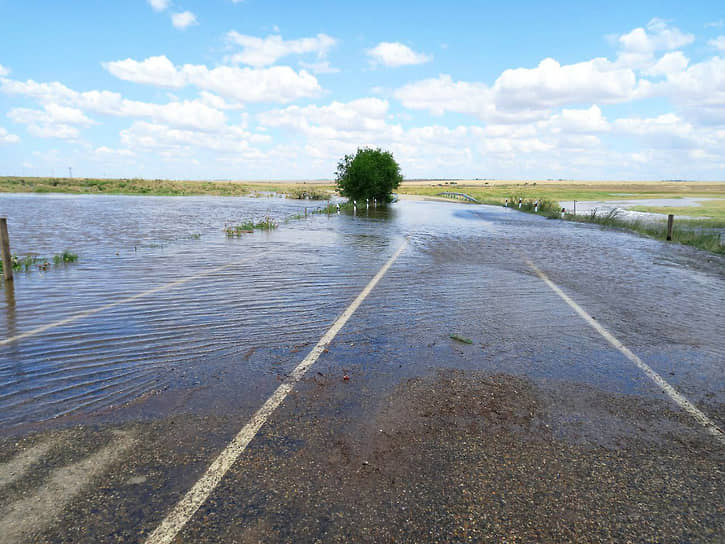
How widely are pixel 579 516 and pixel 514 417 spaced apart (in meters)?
1.27

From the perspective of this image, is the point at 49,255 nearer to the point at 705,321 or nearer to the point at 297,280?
the point at 297,280

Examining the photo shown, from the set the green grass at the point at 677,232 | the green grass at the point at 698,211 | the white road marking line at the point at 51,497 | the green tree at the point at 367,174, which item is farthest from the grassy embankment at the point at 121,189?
the white road marking line at the point at 51,497

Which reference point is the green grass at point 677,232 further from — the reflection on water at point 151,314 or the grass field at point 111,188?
the grass field at point 111,188

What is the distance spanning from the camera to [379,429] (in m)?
3.87

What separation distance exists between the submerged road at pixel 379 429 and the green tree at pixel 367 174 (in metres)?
42.4

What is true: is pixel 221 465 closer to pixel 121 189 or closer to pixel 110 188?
pixel 121 189

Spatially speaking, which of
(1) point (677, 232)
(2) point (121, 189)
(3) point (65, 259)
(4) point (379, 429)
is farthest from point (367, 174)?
(2) point (121, 189)

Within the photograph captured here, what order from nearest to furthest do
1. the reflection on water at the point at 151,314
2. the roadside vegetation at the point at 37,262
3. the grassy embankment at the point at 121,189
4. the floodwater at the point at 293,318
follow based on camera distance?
1. the reflection on water at the point at 151,314
2. the floodwater at the point at 293,318
3. the roadside vegetation at the point at 37,262
4. the grassy embankment at the point at 121,189

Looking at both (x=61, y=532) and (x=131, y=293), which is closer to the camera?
(x=61, y=532)

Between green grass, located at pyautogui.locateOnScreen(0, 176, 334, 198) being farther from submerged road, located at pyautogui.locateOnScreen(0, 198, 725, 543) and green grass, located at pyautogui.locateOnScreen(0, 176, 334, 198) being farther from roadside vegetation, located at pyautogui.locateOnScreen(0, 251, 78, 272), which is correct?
submerged road, located at pyautogui.locateOnScreen(0, 198, 725, 543)

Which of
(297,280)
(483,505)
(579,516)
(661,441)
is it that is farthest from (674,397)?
(297,280)

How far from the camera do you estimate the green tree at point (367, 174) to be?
49.3 meters

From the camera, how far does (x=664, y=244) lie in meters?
20.1

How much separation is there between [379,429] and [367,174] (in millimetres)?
46743
